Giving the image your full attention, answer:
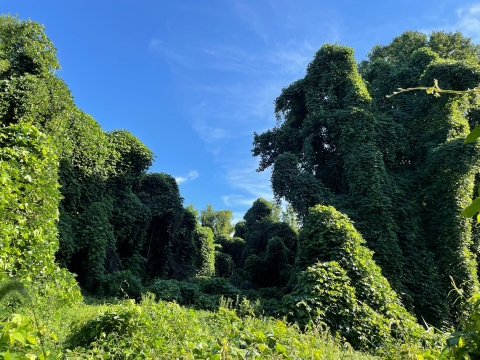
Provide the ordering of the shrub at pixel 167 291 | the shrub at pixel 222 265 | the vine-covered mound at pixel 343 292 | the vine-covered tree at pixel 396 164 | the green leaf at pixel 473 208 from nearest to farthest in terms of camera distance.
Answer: the green leaf at pixel 473 208 → the vine-covered mound at pixel 343 292 → the shrub at pixel 167 291 → the vine-covered tree at pixel 396 164 → the shrub at pixel 222 265

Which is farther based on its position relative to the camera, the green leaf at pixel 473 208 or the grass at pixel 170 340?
the grass at pixel 170 340

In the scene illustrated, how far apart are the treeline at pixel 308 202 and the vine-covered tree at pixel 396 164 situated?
5 centimetres

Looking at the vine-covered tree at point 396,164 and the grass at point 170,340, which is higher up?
the vine-covered tree at point 396,164

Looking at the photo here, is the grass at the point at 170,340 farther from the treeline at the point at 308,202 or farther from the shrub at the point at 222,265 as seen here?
the shrub at the point at 222,265

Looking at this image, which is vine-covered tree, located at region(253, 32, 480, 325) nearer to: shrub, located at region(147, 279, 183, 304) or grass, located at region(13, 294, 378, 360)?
shrub, located at region(147, 279, 183, 304)

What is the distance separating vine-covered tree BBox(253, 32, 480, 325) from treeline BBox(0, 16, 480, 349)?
5 centimetres

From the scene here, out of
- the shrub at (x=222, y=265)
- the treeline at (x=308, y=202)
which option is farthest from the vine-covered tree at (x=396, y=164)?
the shrub at (x=222, y=265)

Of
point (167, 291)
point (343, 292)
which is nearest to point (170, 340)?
point (343, 292)

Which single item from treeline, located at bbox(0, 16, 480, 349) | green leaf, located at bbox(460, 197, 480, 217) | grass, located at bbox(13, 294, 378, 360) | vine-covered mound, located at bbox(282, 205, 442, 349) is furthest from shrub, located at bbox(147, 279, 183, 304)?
green leaf, located at bbox(460, 197, 480, 217)

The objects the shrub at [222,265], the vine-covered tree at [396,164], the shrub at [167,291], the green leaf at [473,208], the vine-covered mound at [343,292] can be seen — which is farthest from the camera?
the shrub at [222,265]

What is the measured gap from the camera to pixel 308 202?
12.4m

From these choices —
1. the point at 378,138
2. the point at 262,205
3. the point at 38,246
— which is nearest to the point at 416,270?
the point at 378,138

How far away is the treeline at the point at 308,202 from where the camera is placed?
6273 mm

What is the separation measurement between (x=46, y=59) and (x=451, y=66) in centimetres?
1523
